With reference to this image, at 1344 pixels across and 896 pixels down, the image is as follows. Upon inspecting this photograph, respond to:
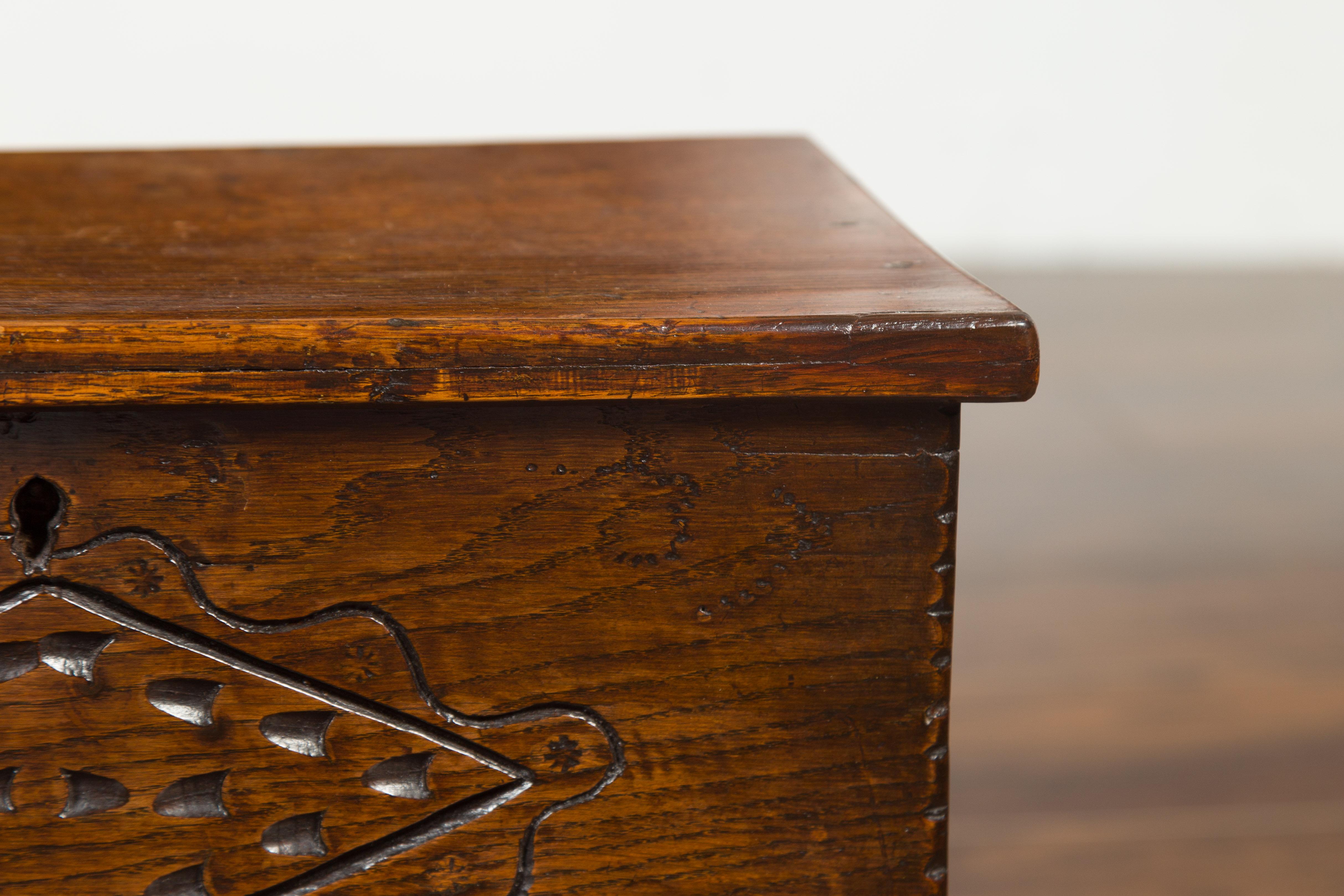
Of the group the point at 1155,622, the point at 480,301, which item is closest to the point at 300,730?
the point at 480,301

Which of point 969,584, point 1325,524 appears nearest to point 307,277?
point 969,584

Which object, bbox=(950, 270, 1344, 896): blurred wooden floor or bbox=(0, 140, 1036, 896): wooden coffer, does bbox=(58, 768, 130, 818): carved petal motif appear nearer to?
bbox=(0, 140, 1036, 896): wooden coffer

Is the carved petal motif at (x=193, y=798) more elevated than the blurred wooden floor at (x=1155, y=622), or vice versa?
the carved petal motif at (x=193, y=798)

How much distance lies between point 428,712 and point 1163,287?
9.15ft

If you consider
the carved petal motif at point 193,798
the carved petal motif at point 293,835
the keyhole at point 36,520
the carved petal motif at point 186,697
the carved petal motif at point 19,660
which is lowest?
the carved petal motif at point 293,835

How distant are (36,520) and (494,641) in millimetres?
142

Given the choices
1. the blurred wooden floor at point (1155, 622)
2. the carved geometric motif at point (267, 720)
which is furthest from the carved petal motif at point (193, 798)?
the blurred wooden floor at point (1155, 622)

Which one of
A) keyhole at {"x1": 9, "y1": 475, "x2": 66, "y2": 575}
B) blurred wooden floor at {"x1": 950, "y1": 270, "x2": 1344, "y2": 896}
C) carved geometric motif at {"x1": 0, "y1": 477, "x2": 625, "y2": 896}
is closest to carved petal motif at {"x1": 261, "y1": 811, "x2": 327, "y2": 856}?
carved geometric motif at {"x1": 0, "y1": 477, "x2": 625, "y2": 896}

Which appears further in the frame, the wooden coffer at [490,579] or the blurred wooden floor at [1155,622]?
the blurred wooden floor at [1155,622]

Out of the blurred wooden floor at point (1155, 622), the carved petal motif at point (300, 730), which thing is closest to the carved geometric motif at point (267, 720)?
the carved petal motif at point (300, 730)

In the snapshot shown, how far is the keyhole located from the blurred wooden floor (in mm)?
855

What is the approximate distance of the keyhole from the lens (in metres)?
0.36

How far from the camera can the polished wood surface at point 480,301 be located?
327mm

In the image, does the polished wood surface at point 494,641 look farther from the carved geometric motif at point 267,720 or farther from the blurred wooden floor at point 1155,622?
the blurred wooden floor at point 1155,622
